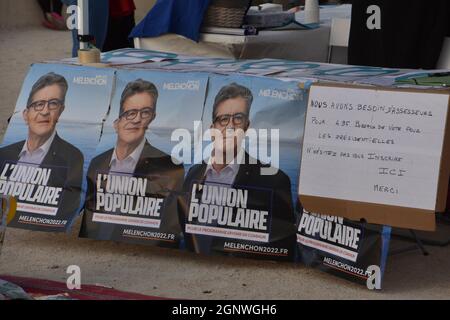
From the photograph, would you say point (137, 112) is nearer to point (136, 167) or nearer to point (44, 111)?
point (136, 167)

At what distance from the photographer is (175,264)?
17.8 ft

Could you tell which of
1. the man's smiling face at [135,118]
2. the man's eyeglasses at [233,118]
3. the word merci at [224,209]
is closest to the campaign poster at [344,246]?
the word merci at [224,209]

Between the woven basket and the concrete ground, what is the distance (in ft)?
6.74

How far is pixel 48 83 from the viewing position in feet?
19.0

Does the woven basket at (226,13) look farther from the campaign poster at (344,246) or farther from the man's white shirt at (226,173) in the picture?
the campaign poster at (344,246)

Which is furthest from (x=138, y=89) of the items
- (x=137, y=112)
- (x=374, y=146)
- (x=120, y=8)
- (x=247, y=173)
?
(x=120, y=8)

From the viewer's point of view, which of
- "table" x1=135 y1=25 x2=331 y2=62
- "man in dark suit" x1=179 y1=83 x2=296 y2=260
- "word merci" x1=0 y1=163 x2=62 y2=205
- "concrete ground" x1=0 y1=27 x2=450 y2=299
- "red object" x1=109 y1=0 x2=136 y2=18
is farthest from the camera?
"red object" x1=109 y1=0 x2=136 y2=18

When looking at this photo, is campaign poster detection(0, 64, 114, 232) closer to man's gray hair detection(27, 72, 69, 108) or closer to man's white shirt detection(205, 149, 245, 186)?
man's gray hair detection(27, 72, 69, 108)

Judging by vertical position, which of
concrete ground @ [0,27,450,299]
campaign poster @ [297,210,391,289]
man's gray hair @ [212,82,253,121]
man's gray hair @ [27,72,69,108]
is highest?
man's gray hair @ [212,82,253,121]

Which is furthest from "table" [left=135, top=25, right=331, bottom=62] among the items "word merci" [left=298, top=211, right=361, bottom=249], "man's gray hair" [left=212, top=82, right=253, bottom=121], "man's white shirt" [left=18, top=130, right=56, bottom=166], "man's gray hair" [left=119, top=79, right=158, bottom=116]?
"word merci" [left=298, top=211, right=361, bottom=249]

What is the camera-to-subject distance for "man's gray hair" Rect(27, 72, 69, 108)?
18.9ft

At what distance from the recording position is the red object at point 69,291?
Answer: 186 inches
